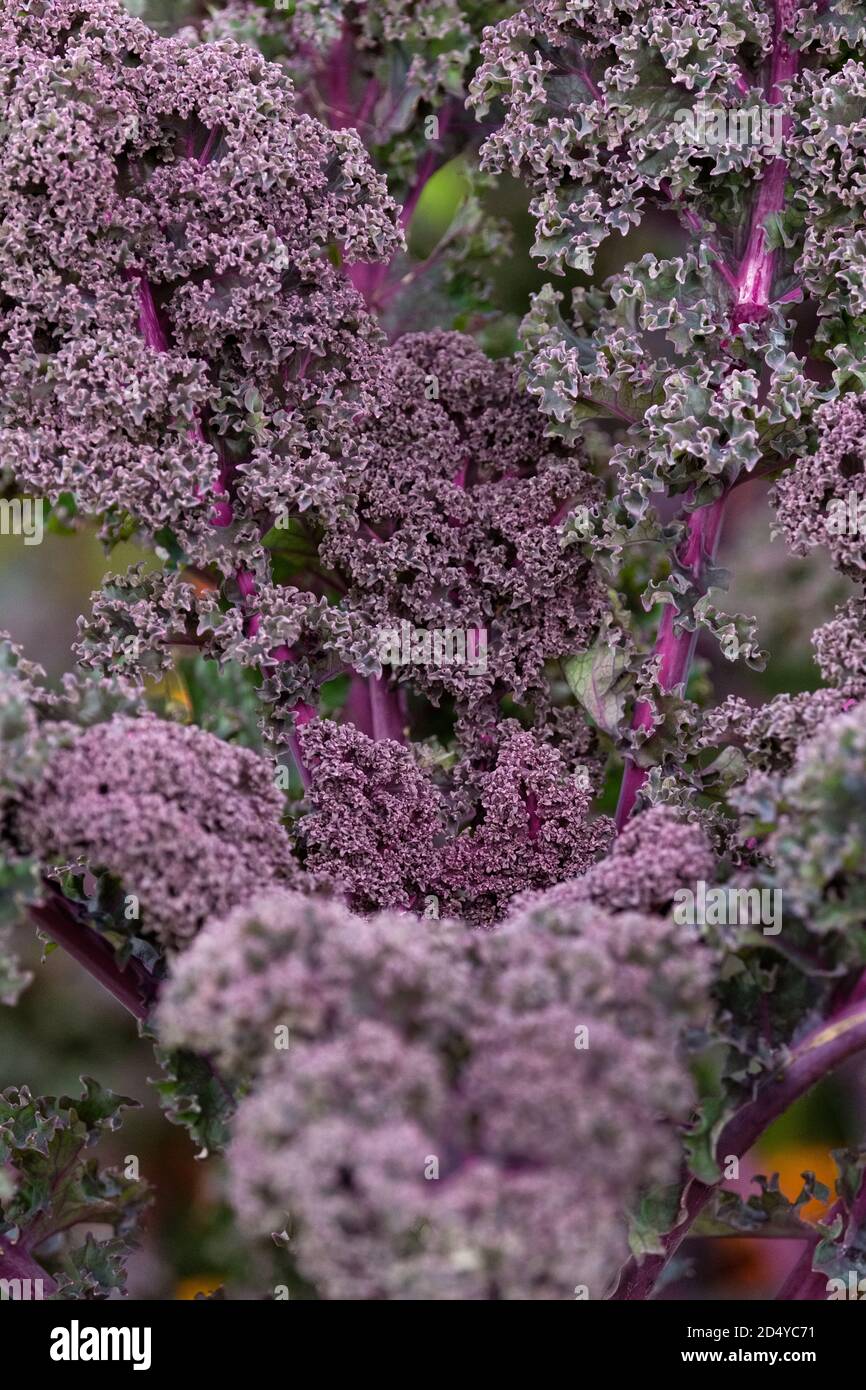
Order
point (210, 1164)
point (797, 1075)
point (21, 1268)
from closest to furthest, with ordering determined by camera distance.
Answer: point (797, 1075) → point (21, 1268) → point (210, 1164)

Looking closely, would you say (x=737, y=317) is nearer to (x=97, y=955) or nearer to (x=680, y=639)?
(x=680, y=639)

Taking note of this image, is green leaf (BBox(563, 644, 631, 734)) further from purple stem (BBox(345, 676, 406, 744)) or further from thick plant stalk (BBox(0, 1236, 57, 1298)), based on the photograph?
thick plant stalk (BBox(0, 1236, 57, 1298))

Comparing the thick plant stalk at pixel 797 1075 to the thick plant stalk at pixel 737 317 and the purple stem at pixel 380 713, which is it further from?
the purple stem at pixel 380 713

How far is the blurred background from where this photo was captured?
284 centimetres

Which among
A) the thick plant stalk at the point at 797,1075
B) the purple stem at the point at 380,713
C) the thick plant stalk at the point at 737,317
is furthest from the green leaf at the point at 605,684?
the thick plant stalk at the point at 797,1075

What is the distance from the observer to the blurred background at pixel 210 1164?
112 inches

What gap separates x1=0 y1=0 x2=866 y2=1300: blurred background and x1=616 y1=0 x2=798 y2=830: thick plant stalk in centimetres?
66

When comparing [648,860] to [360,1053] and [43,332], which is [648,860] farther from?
[43,332]

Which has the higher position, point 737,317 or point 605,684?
point 737,317

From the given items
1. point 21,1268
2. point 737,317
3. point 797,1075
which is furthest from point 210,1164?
point 737,317

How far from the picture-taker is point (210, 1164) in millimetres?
2766

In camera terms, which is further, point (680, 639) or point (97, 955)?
point (680, 639)

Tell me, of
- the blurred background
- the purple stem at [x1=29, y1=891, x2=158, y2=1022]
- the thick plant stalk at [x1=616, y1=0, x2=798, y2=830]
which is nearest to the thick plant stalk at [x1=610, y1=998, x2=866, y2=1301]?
the thick plant stalk at [x1=616, y1=0, x2=798, y2=830]

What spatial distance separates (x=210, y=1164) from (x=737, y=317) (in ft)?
5.93
